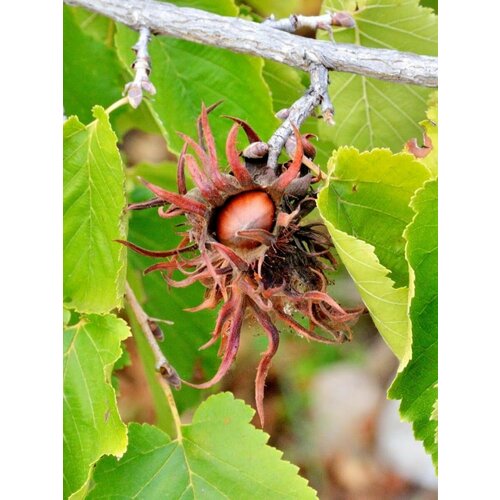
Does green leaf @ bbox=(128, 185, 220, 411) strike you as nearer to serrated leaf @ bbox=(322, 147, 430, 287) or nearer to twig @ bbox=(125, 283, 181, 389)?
twig @ bbox=(125, 283, 181, 389)

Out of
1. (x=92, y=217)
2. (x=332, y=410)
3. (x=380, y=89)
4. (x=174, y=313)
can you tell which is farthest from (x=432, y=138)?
(x=332, y=410)

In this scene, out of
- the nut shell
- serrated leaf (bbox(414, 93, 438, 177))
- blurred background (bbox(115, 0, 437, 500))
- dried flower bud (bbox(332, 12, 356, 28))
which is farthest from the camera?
blurred background (bbox(115, 0, 437, 500))

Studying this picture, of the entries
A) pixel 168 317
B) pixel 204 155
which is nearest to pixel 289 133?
pixel 204 155

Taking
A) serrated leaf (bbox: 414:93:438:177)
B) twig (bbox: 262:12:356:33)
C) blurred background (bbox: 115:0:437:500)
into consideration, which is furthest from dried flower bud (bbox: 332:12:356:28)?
blurred background (bbox: 115:0:437:500)

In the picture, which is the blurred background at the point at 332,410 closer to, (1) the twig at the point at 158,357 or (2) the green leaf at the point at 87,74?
(2) the green leaf at the point at 87,74

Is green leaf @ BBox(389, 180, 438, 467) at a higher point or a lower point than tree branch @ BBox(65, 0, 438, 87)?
lower

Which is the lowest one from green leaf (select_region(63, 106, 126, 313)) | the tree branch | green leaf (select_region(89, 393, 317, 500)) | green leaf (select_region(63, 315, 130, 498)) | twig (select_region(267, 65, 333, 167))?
green leaf (select_region(89, 393, 317, 500))
